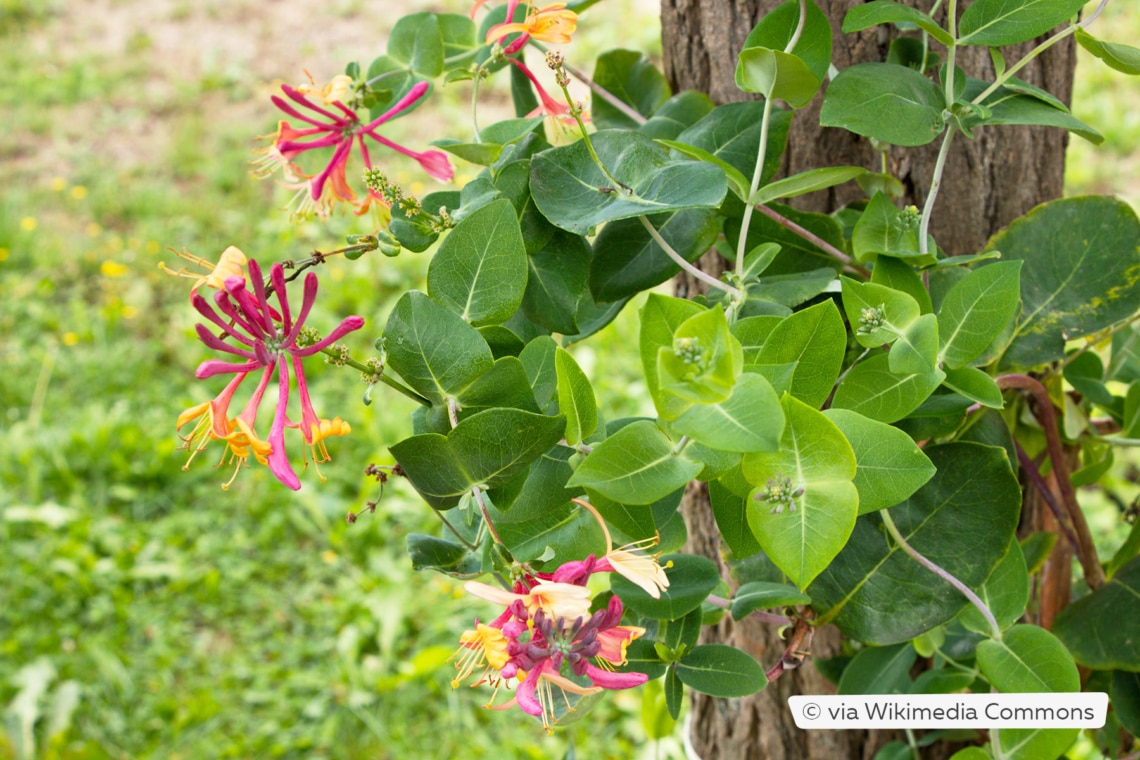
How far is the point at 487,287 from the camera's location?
596mm

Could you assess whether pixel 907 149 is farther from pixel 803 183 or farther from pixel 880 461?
pixel 880 461

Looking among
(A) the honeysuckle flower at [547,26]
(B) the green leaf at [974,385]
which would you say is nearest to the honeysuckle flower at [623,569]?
(B) the green leaf at [974,385]

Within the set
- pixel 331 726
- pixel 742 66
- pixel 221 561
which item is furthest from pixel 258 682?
pixel 742 66

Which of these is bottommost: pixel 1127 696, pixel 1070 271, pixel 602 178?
pixel 1127 696

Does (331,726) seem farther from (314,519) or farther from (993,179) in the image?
(993,179)

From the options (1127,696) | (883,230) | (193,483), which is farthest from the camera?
(193,483)

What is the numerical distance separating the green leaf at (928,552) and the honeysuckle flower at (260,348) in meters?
0.34

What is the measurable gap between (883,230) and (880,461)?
0.22 m

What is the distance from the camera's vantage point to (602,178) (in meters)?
0.64

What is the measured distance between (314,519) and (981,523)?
1.64 metres

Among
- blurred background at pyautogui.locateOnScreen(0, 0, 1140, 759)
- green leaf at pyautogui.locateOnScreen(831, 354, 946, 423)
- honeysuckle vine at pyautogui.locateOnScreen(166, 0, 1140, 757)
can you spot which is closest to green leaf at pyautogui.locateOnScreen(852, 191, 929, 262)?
honeysuckle vine at pyautogui.locateOnScreen(166, 0, 1140, 757)

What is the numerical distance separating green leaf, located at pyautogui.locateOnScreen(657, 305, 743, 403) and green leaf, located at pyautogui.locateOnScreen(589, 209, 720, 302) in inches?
8.8

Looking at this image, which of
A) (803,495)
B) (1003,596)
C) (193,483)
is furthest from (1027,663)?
(193,483)

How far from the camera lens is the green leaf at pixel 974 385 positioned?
607mm
